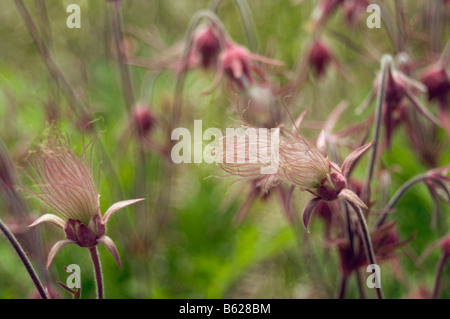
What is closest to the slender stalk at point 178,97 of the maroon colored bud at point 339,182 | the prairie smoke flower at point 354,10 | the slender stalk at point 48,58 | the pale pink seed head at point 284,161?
the slender stalk at point 48,58

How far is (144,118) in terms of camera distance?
1836 millimetres

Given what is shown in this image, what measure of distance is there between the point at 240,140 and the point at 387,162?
0.97 m

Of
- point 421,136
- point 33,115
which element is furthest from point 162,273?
point 421,136

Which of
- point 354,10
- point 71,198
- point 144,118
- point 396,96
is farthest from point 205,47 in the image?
point 71,198

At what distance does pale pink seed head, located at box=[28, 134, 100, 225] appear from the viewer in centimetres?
93

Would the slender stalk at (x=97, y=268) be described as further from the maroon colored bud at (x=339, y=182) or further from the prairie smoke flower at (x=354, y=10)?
the prairie smoke flower at (x=354, y=10)

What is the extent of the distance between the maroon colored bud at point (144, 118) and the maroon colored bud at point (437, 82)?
0.84 meters

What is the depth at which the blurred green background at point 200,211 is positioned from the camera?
174cm

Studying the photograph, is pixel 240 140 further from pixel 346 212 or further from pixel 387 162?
pixel 387 162

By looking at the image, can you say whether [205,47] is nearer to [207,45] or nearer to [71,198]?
[207,45]

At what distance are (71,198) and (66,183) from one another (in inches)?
1.9

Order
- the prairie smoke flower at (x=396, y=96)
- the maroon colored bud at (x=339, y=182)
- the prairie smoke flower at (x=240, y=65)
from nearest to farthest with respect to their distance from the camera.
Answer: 1. the maroon colored bud at (x=339, y=182)
2. the prairie smoke flower at (x=396, y=96)
3. the prairie smoke flower at (x=240, y=65)

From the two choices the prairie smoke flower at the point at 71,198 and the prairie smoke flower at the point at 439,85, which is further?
the prairie smoke flower at the point at 439,85
